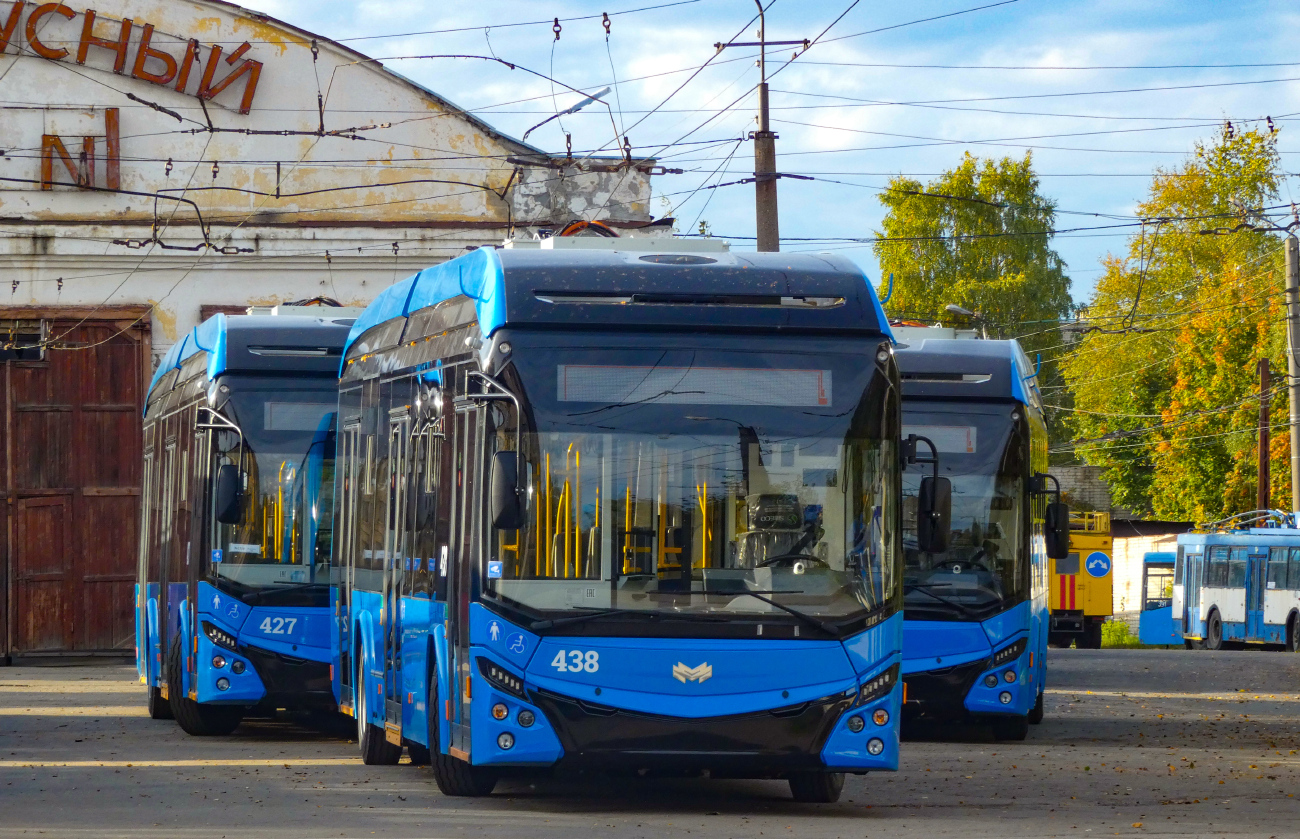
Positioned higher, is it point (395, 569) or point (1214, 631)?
point (395, 569)

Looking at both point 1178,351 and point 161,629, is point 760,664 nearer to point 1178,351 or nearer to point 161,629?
point 161,629

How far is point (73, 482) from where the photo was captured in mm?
28656

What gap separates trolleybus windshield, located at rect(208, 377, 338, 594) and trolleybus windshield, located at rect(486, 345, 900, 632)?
212 inches

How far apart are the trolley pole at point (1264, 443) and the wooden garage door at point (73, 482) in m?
30.3

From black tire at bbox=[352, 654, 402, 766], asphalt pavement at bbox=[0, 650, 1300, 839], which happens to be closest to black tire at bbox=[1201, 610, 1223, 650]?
asphalt pavement at bbox=[0, 650, 1300, 839]

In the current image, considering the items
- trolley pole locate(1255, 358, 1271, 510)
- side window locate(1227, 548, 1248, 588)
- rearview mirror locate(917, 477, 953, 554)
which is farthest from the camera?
trolley pole locate(1255, 358, 1271, 510)

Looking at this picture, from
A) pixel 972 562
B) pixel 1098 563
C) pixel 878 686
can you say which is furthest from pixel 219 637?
pixel 1098 563

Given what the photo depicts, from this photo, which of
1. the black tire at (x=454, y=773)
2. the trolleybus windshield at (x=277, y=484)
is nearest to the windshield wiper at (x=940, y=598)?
the trolleybus windshield at (x=277, y=484)

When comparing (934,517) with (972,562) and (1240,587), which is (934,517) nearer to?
(972,562)

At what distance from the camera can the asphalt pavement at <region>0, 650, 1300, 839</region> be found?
10.1 meters

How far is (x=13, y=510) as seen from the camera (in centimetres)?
2839

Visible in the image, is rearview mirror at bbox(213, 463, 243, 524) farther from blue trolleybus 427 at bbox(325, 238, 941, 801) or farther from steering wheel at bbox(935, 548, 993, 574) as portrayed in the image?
steering wheel at bbox(935, 548, 993, 574)

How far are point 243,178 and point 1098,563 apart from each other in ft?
61.7

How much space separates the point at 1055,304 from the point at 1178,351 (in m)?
4.29
